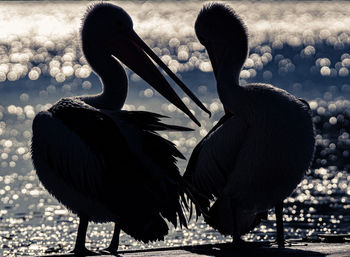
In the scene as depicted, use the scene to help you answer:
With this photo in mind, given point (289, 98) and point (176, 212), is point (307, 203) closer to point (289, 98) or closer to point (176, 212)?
point (289, 98)

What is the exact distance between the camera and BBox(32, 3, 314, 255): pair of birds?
588 centimetres

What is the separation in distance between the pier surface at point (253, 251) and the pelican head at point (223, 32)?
1.72 meters

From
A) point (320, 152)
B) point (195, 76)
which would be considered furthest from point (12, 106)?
point (320, 152)

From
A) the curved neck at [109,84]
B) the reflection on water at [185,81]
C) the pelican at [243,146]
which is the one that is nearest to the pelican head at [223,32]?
the pelican at [243,146]

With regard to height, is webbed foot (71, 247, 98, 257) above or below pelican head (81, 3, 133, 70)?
below

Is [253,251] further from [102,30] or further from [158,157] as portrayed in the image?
[102,30]

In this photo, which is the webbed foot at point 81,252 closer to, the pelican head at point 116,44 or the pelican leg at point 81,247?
the pelican leg at point 81,247

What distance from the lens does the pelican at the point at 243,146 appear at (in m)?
6.83

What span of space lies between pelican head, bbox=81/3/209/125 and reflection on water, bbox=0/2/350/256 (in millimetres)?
576

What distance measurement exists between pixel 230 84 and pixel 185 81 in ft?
111

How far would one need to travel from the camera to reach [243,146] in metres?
7.06

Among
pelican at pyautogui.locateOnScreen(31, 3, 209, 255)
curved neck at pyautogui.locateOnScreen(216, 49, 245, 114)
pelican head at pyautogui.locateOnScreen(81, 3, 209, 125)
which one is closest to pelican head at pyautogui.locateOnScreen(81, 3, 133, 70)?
pelican head at pyautogui.locateOnScreen(81, 3, 209, 125)

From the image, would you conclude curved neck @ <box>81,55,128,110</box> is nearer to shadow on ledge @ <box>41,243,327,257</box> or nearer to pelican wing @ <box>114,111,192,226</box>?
pelican wing @ <box>114,111,192,226</box>

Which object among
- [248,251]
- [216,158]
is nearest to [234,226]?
[216,158]
